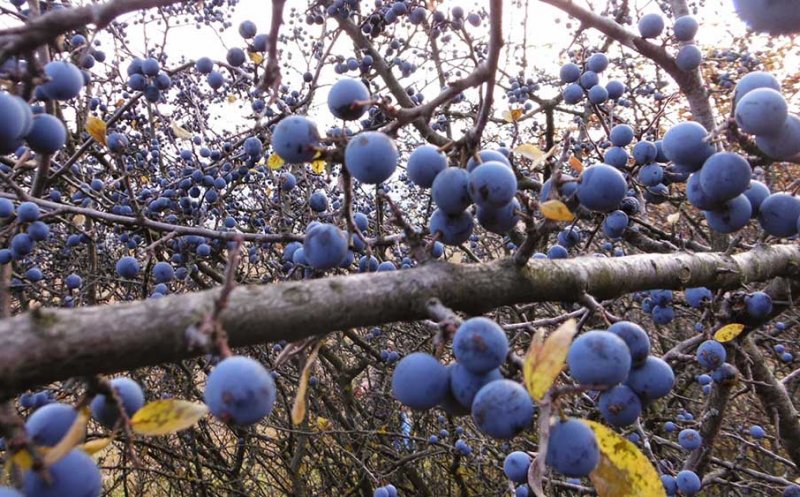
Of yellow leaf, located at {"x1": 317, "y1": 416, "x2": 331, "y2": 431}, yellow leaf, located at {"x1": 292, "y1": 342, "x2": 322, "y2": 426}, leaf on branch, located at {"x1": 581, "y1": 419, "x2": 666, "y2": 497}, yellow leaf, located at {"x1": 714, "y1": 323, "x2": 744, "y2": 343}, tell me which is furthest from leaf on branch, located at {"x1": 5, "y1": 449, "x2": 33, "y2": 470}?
yellow leaf, located at {"x1": 317, "y1": 416, "x2": 331, "y2": 431}

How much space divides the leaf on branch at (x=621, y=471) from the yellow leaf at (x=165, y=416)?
599 mm

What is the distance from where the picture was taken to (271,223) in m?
3.89

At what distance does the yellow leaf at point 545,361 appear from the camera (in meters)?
0.79

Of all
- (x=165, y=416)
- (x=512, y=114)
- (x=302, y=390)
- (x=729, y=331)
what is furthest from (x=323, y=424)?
(x=165, y=416)

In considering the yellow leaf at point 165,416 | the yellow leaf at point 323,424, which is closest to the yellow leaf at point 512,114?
the yellow leaf at point 165,416

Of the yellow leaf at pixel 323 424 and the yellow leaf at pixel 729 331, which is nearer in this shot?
the yellow leaf at pixel 729 331

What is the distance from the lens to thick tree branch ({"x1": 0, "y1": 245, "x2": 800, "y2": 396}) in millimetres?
617

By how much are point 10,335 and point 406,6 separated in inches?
141

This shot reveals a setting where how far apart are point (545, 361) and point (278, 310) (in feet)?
1.25

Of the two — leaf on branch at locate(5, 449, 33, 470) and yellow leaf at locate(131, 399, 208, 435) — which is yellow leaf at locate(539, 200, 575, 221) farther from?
leaf on branch at locate(5, 449, 33, 470)

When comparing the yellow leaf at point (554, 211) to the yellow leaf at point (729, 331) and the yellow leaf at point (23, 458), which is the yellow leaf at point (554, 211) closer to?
the yellow leaf at point (23, 458)

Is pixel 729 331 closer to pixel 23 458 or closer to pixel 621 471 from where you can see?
pixel 621 471

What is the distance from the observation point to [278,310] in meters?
0.74

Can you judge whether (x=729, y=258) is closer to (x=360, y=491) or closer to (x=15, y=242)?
(x=15, y=242)
